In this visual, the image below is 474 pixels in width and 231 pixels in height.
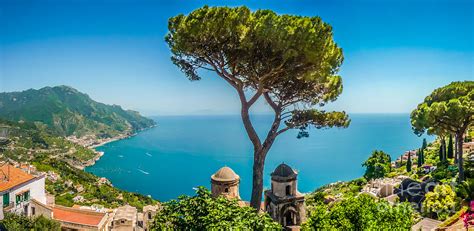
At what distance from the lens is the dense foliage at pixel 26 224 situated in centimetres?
1831

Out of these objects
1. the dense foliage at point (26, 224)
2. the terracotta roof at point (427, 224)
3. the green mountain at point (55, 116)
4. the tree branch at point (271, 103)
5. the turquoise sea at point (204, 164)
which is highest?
the green mountain at point (55, 116)

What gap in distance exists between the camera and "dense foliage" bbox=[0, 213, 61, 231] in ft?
60.1

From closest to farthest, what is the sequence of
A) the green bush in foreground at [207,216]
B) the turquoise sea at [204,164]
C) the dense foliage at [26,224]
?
the green bush in foreground at [207,216], the dense foliage at [26,224], the turquoise sea at [204,164]

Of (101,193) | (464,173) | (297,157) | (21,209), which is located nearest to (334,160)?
(297,157)

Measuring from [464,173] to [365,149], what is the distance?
108 meters

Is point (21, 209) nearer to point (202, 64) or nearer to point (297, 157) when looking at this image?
point (202, 64)

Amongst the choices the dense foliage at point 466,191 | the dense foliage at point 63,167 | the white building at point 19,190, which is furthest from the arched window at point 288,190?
the dense foliage at point 63,167

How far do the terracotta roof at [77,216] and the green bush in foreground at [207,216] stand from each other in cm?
1601

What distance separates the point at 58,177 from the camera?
51438mm

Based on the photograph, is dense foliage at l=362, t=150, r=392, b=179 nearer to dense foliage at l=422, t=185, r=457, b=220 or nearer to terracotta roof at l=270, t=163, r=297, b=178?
dense foliage at l=422, t=185, r=457, b=220

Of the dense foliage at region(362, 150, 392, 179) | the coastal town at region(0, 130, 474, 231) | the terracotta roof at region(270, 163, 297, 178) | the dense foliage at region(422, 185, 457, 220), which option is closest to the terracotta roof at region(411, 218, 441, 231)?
the coastal town at region(0, 130, 474, 231)

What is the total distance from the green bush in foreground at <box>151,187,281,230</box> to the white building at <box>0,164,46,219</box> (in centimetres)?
1785

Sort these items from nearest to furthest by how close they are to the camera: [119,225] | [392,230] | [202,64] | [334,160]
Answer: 1. [392,230]
2. [202,64]
3. [119,225]
4. [334,160]

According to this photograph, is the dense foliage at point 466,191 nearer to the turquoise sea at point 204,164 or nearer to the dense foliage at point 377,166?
the dense foliage at point 377,166
